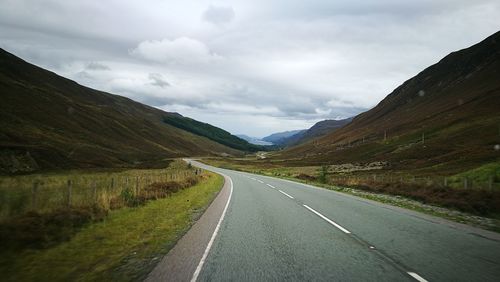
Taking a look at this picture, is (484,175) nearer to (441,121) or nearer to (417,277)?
(417,277)

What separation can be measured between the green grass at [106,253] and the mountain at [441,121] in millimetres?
52049

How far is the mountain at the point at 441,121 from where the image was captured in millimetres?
73562

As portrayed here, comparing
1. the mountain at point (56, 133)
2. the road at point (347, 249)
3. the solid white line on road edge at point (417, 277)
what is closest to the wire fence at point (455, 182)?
the road at point (347, 249)

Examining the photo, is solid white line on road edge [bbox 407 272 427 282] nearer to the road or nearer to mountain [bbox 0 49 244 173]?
the road

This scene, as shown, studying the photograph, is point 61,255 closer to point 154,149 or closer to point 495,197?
point 495,197

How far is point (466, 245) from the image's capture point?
358 inches

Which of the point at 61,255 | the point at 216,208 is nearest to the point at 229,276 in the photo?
the point at 61,255

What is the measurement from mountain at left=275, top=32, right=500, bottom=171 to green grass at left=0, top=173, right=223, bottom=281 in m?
52.0

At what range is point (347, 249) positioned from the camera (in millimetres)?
8570

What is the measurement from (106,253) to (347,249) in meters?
5.53

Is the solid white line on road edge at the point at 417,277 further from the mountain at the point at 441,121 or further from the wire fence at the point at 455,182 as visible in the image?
the mountain at the point at 441,121

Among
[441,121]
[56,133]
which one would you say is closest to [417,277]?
[56,133]

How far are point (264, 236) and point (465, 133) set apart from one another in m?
88.8

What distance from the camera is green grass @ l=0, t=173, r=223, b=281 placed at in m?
6.99
